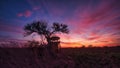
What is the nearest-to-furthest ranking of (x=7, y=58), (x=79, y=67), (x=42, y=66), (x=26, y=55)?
(x=7, y=58) → (x=42, y=66) → (x=26, y=55) → (x=79, y=67)

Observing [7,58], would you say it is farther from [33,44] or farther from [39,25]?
[39,25]

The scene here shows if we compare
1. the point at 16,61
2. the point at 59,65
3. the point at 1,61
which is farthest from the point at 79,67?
the point at 1,61

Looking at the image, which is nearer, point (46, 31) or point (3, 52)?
point (3, 52)

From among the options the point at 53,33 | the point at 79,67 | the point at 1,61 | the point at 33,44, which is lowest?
the point at 79,67

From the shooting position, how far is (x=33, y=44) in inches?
641

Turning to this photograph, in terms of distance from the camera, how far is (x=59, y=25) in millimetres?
31312

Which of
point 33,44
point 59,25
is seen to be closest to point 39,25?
point 59,25

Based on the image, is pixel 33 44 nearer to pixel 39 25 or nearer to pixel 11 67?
pixel 11 67

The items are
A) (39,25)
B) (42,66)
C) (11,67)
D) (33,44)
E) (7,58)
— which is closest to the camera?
(11,67)

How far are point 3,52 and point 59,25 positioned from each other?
2096 cm

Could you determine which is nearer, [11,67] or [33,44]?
[11,67]

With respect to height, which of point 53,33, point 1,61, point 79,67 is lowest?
point 79,67

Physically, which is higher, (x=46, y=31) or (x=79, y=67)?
(x=46, y=31)

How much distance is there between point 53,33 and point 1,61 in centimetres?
2176
